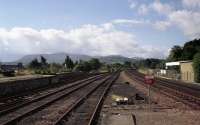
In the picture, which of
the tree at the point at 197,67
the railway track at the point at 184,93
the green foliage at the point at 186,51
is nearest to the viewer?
the railway track at the point at 184,93

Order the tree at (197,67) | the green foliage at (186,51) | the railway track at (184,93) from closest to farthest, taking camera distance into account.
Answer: the railway track at (184,93)
the tree at (197,67)
the green foliage at (186,51)

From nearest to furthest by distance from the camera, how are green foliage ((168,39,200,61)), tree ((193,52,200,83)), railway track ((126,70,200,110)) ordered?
railway track ((126,70,200,110)), tree ((193,52,200,83)), green foliage ((168,39,200,61))

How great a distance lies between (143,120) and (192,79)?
57.4 metres

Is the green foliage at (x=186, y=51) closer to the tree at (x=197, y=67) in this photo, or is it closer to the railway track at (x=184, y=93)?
the tree at (x=197, y=67)

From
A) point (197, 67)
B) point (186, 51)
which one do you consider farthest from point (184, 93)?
point (186, 51)

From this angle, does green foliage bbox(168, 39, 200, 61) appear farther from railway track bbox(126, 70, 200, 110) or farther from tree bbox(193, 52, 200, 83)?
railway track bbox(126, 70, 200, 110)

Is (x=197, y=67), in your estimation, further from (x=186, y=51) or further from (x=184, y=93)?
(x=186, y=51)

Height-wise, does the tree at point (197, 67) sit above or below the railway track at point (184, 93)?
above

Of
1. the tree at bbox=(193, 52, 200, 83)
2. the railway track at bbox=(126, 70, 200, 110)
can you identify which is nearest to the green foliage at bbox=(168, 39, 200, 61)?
the tree at bbox=(193, 52, 200, 83)

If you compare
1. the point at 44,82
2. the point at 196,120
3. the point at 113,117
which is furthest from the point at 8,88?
the point at 196,120

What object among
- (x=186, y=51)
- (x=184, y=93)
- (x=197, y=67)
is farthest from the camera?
(x=186, y=51)

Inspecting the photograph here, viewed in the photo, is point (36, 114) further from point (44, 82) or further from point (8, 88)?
point (44, 82)

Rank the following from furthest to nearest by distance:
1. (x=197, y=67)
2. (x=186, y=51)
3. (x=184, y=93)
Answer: (x=186, y=51)
(x=197, y=67)
(x=184, y=93)

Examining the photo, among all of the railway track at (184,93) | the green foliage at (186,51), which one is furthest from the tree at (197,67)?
the green foliage at (186,51)
